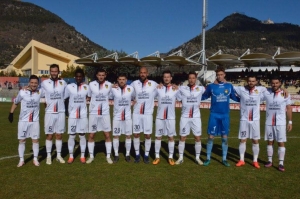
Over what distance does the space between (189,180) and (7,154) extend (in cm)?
A: 524

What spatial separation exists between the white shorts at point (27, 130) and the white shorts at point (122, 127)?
1882 millimetres

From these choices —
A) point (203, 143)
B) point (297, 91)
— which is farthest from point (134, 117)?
point (297, 91)

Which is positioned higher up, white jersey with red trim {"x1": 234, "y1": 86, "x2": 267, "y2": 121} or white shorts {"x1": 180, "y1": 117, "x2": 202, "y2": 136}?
Answer: white jersey with red trim {"x1": 234, "y1": 86, "x2": 267, "y2": 121}

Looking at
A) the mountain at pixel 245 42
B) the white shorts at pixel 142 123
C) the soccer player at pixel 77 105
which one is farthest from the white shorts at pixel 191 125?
the mountain at pixel 245 42

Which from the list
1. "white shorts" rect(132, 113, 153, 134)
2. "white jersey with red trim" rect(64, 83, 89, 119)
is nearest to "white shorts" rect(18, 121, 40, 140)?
"white jersey with red trim" rect(64, 83, 89, 119)

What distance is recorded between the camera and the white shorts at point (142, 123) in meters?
7.64

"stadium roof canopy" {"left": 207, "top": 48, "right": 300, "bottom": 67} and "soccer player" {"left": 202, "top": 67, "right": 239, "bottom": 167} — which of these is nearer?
"soccer player" {"left": 202, "top": 67, "right": 239, "bottom": 167}

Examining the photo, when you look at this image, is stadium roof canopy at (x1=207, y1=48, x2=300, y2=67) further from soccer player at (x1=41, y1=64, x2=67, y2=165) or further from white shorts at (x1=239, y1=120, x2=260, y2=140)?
soccer player at (x1=41, y1=64, x2=67, y2=165)

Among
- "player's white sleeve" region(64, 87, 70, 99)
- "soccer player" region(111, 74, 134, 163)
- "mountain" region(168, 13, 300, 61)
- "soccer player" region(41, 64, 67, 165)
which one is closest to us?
"soccer player" region(41, 64, 67, 165)

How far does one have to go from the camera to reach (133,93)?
306 inches

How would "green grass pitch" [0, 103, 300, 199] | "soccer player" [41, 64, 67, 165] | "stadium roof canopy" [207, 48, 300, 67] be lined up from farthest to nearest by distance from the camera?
"stadium roof canopy" [207, 48, 300, 67] → "soccer player" [41, 64, 67, 165] → "green grass pitch" [0, 103, 300, 199]

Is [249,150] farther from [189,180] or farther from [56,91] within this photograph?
[56,91]

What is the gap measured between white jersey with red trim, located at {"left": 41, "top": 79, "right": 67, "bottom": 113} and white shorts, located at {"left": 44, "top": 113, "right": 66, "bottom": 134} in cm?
10

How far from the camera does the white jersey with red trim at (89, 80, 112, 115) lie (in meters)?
7.54
